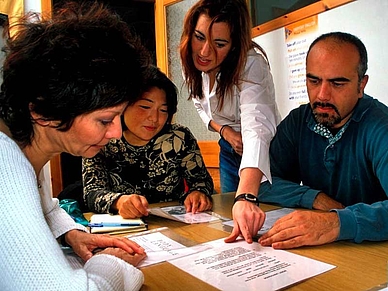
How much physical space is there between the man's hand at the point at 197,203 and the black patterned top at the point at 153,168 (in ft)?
0.33

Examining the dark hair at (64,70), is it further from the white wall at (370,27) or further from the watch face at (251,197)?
the white wall at (370,27)

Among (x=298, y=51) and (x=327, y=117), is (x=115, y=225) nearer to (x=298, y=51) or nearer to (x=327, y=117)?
(x=327, y=117)

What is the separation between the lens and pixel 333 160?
1.32m

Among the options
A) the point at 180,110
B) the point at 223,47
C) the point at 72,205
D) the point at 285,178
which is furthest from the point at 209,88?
the point at 180,110

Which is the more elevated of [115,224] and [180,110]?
[180,110]

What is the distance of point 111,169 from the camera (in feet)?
5.08

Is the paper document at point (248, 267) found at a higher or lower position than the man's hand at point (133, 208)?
lower

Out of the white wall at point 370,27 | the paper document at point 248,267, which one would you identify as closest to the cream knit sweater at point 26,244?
the paper document at point 248,267

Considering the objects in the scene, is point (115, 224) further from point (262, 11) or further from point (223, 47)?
point (262, 11)

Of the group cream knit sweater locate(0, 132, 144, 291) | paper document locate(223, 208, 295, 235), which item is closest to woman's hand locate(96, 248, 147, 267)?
→ cream knit sweater locate(0, 132, 144, 291)

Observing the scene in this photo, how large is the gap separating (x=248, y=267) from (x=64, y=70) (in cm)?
49

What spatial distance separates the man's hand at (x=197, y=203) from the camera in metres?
1.30

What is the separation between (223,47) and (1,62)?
0.99 meters

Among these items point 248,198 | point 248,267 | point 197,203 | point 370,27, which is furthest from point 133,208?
point 370,27
